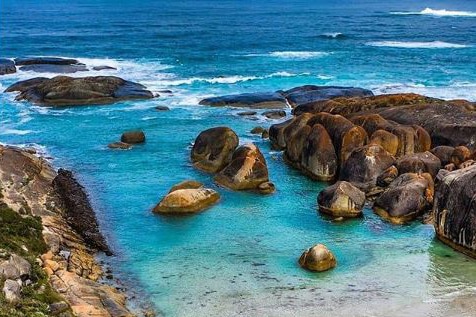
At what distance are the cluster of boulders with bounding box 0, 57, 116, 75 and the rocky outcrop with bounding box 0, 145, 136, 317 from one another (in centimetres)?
3731

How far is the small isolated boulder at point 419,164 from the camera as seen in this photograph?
38875 mm

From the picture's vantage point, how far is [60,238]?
105 feet

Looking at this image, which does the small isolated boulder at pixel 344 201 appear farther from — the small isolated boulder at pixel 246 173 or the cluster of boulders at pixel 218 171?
the small isolated boulder at pixel 246 173

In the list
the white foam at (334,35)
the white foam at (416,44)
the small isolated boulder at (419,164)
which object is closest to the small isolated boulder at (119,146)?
the small isolated boulder at (419,164)

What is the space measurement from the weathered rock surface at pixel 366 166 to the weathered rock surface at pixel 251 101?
72.3 feet

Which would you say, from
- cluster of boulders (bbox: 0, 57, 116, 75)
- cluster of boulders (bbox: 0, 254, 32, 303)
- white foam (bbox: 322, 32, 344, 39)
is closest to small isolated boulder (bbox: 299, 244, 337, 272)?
cluster of boulders (bbox: 0, 254, 32, 303)

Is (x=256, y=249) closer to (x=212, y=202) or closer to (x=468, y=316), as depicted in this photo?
(x=212, y=202)

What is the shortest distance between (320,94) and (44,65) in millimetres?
38988

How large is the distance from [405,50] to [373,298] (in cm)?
7530

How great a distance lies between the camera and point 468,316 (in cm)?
2559

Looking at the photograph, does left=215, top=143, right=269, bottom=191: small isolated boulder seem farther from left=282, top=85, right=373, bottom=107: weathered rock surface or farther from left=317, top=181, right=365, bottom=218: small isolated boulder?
left=282, top=85, right=373, bottom=107: weathered rock surface

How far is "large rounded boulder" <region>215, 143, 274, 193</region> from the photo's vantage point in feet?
134

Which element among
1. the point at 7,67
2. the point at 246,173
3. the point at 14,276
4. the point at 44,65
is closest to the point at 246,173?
the point at 246,173

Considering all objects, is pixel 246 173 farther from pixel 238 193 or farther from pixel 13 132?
pixel 13 132
